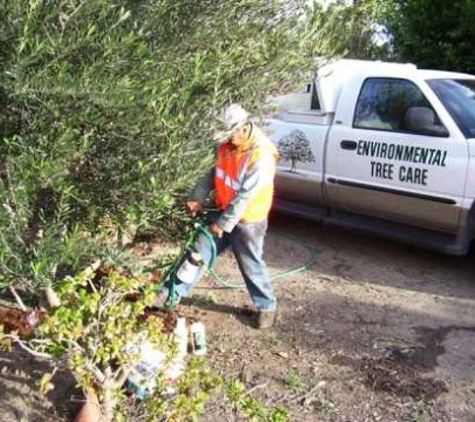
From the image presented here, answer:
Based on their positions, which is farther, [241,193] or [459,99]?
[459,99]

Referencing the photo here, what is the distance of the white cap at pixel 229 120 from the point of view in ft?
11.6

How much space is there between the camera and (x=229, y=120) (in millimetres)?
3615

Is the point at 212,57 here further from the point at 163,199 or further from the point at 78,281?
the point at 78,281

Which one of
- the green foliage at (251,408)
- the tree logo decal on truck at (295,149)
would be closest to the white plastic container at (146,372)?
the green foliage at (251,408)

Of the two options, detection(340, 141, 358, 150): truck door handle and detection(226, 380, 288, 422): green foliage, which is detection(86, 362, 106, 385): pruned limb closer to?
detection(226, 380, 288, 422): green foliage

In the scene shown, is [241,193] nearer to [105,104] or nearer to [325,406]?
[325,406]

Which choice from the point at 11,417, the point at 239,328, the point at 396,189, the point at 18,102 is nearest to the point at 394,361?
the point at 239,328

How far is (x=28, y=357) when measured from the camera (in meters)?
4.29

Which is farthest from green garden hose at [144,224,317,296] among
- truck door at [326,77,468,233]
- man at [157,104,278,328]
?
→ truck door at [326,77,468,233]

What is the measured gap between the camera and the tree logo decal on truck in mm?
7000

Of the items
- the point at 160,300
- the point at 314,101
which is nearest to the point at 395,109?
→ the point at 314,101

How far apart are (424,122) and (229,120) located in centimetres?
291

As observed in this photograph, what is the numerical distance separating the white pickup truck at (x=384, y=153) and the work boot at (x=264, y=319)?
1430mm

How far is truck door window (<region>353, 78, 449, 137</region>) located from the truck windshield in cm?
14
